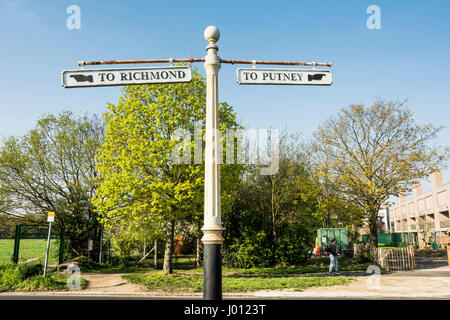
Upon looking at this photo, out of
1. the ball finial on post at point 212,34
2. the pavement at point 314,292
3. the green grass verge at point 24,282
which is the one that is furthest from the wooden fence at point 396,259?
the ball finial on post at point 212,34

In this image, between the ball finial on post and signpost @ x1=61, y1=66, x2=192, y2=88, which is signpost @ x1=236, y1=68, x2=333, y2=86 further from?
signpost @ x1=61, y1=66, x2=192, y2=88

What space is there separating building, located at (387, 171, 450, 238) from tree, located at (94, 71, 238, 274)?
3827cm

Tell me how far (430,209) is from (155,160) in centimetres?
5909

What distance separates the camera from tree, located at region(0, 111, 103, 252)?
20734 millimetres

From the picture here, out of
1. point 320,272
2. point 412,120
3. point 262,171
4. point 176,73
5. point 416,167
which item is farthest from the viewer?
point 262,171

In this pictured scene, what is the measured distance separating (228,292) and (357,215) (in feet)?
39.9

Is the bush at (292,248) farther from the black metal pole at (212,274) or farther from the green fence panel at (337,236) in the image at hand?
the black metal pole at (212,274)

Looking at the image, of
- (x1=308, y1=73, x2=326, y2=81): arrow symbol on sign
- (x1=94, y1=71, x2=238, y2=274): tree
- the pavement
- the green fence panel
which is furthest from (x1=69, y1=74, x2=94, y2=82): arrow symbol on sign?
the green fence panel

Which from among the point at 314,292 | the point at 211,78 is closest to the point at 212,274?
the point at 211,78

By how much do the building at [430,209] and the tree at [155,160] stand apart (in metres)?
38.3

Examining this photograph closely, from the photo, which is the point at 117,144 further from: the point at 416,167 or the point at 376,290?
the point at 416,167

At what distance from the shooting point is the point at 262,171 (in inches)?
864

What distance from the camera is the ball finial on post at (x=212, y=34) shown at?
184 inches

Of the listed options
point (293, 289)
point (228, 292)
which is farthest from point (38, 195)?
point (293, 289)
